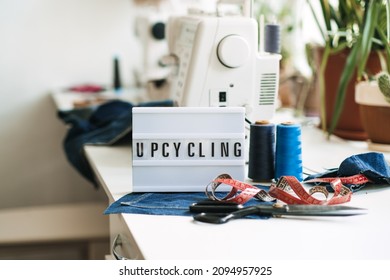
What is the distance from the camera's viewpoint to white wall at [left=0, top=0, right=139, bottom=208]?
2910 millimetres

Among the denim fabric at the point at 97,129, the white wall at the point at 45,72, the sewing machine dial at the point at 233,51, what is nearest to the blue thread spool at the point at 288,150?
the sewing machine dial at the point at 233,51

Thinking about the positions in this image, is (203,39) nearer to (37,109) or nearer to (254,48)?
(254,48)

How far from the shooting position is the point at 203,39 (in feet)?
5.14

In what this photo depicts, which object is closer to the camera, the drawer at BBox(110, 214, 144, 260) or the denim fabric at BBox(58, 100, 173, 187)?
the drawer at BBox(110, 214, 144, 260)

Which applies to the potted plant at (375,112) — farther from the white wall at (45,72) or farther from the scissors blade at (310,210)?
the white wall at (45,72)

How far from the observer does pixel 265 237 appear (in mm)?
1060

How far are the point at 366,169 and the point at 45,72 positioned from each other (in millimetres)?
1952

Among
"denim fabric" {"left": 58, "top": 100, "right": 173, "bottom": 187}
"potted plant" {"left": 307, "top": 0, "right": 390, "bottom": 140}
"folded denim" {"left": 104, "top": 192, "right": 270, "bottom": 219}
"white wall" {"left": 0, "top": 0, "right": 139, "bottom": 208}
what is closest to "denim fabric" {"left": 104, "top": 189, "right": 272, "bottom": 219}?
"folded denim" {"left": 104, "top": 192, "right": 270, "bottom": 219}

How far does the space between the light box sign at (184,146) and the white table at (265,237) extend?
0.30 feet

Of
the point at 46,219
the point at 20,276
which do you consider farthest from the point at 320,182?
the point at 46,219

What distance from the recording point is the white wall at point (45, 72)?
2910 mm

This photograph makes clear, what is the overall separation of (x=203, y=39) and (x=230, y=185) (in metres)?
0.46

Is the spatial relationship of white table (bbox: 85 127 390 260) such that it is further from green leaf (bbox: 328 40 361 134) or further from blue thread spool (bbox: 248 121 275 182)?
green leaf (bbox: 328 40 361 134)

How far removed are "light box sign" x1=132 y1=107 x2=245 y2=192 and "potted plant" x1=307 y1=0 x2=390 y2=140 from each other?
58 centimetres
